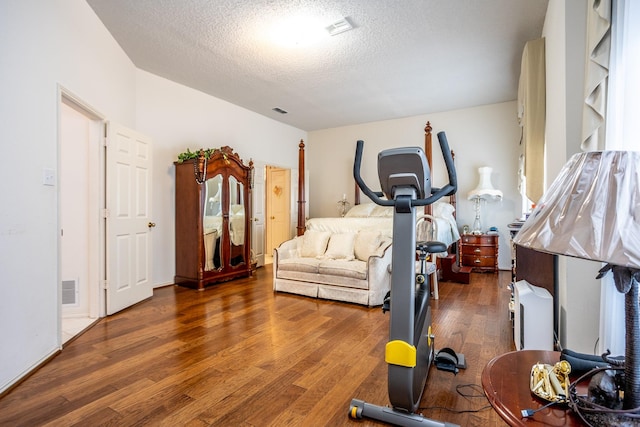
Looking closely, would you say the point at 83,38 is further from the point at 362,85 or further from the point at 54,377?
the point at 362,85

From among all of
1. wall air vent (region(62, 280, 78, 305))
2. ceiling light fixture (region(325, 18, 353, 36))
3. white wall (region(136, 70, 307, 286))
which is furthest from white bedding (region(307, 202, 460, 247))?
wall air vent (region(62, 280, 78, 305))

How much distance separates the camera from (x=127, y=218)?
11.6 ft

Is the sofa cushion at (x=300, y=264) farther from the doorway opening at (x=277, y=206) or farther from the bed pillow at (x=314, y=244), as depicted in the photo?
the doorway opening at (x=277, y=206)

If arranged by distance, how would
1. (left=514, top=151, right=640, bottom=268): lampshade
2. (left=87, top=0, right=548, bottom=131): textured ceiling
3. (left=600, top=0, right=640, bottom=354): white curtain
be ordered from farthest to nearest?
→ (left=87, top=0, right=548, bottom=131): textured ceiling < (left=600, top=0, right=640, bottom=354): white curtain < (left=514, top=151, right=640, bottom=268): lampshade

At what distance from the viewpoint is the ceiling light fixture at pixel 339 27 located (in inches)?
121

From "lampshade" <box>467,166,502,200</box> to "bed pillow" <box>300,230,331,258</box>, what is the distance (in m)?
2.61

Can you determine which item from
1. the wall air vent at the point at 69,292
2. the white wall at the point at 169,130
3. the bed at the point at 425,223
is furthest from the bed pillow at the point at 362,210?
the wall air vent at the point at 69,292

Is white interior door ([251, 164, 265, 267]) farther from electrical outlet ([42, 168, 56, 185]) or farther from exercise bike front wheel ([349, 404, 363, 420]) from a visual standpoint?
exercise bike front wheel ([349, 404, 363, 420])

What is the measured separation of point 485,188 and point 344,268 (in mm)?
3054

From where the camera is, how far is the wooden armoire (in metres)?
4.43

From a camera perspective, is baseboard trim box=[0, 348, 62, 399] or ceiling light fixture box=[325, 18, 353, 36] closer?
baseboard trim box=[0, 348, 62, 399]

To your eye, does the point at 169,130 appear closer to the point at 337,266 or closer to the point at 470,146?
the point at 337,266

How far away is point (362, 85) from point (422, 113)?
75.4 inches

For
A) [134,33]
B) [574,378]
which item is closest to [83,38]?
[134,33]
